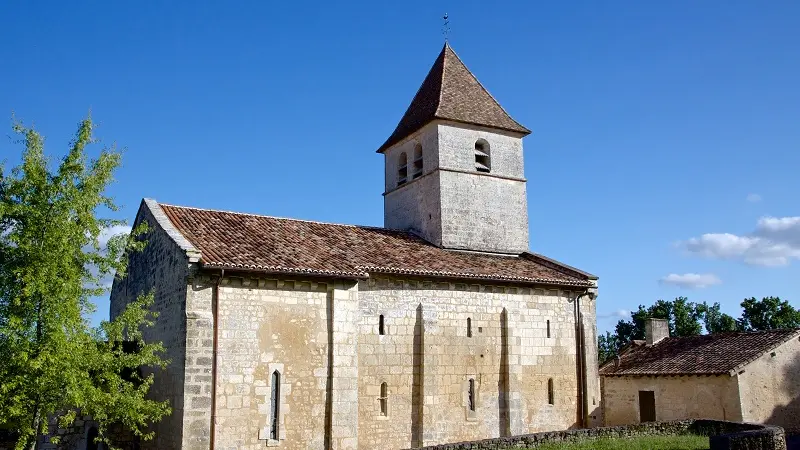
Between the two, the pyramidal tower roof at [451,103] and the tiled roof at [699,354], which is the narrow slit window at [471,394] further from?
the pyramidal tower roof at [451,103]

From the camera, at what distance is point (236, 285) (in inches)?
638

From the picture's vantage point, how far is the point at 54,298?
40.1ft

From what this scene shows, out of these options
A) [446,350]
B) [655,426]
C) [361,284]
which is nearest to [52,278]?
[361,284]

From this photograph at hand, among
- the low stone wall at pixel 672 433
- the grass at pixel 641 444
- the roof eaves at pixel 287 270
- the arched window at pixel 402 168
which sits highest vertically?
the arched window at pixel 402 168

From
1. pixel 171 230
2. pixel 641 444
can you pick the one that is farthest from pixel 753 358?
pixel 171 230

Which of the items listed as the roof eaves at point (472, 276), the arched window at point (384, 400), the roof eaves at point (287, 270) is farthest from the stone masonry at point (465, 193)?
the arched window at point (384, 400)

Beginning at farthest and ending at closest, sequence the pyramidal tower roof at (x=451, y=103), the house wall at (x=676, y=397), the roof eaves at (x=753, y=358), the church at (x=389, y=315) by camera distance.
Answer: the pyramidal tower roof at (x=451, y=103), the house wall at (x=676, y=397), the roof eaves at (x=753, y=358), the church at (x=389, y=315)

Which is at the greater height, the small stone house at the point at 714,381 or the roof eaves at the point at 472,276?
the roof eaves at the point at 472,276

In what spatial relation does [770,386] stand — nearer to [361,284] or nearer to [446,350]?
[446,350]

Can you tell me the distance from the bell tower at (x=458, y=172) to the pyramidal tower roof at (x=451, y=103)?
0.13 feet

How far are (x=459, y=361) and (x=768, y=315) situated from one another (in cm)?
3855

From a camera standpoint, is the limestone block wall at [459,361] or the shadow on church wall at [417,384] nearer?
the limestone block wall at [459,361]

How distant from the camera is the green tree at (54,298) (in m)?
12.1

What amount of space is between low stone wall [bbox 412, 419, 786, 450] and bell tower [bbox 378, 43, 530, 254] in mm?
7302
